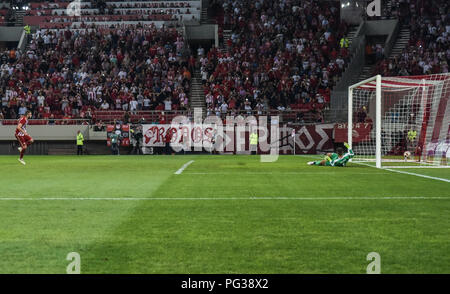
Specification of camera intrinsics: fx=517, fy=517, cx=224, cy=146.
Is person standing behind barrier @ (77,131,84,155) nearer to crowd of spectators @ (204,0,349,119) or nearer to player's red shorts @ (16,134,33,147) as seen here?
crowd of spectators @ (204,0,349,119)

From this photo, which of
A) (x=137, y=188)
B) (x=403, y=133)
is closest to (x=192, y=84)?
(x=403, y=133)

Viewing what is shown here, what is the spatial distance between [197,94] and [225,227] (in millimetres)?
28005

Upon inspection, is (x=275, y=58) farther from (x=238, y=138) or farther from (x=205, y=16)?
(x=205, y=16)

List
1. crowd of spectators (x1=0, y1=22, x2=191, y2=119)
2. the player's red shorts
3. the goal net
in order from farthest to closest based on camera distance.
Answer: crowd of spectators (x1=0, y1=22, x2=191, y2=119) < the player's red shorts < the goal net

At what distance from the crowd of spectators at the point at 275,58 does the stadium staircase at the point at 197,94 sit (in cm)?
65

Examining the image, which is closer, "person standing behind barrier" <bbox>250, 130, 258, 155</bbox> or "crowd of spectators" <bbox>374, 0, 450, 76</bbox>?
"person standing behind barrier" <bbox>250, 130, 258, 155</bbox>

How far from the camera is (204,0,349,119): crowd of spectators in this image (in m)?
31.6

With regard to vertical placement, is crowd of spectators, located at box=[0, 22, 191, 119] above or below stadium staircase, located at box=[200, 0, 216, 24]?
below

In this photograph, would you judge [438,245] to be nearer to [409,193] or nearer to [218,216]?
[218,216]

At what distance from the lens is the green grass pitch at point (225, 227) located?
4.57 metres

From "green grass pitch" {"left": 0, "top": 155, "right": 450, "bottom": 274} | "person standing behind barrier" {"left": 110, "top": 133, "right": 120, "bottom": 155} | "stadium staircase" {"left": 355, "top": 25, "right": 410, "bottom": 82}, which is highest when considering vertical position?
"stadium staircase" {"left": 355, "top": 25, "right": 410, "bottom": 82}

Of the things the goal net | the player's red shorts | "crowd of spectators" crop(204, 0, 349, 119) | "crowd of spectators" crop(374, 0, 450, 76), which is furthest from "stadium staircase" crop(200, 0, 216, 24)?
the player's red shorts

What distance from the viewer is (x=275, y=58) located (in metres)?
34.8

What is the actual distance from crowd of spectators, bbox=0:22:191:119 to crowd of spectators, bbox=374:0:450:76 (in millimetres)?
13692
